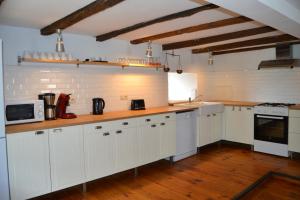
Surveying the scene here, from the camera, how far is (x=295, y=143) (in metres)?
3.91

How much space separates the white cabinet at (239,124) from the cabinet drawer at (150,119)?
6.05 feet

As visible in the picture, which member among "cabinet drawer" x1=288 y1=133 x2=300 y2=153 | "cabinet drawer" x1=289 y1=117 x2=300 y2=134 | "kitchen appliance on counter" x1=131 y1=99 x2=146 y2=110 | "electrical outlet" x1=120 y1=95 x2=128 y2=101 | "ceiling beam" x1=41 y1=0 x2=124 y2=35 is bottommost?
"cabinet drawer" x1=288 y1=133 x2=300 y2=153

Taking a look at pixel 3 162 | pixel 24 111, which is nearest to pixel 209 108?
pixel 24 111

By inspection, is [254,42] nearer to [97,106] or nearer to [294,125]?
→ [294,125]

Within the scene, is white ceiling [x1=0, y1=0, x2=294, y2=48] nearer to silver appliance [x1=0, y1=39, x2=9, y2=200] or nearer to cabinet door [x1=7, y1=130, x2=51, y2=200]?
silver appliance [x1=0, y1=39, x2=9, y2=200]

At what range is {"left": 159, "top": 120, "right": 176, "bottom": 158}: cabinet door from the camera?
3636 millimetres

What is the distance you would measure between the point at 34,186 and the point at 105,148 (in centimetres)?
88

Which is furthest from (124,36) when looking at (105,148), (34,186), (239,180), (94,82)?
(239,180)

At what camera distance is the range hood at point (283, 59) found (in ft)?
13.7

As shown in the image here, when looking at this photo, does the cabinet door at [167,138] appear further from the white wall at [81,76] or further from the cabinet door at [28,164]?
the cabinet door at [28,164]

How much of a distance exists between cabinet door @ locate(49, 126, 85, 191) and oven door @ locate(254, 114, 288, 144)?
3.16m

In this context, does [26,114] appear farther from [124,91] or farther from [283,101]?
[283,101]

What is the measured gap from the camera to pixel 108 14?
103 inches

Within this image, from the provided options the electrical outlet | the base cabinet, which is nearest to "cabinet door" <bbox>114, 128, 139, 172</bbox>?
the base cabinet
